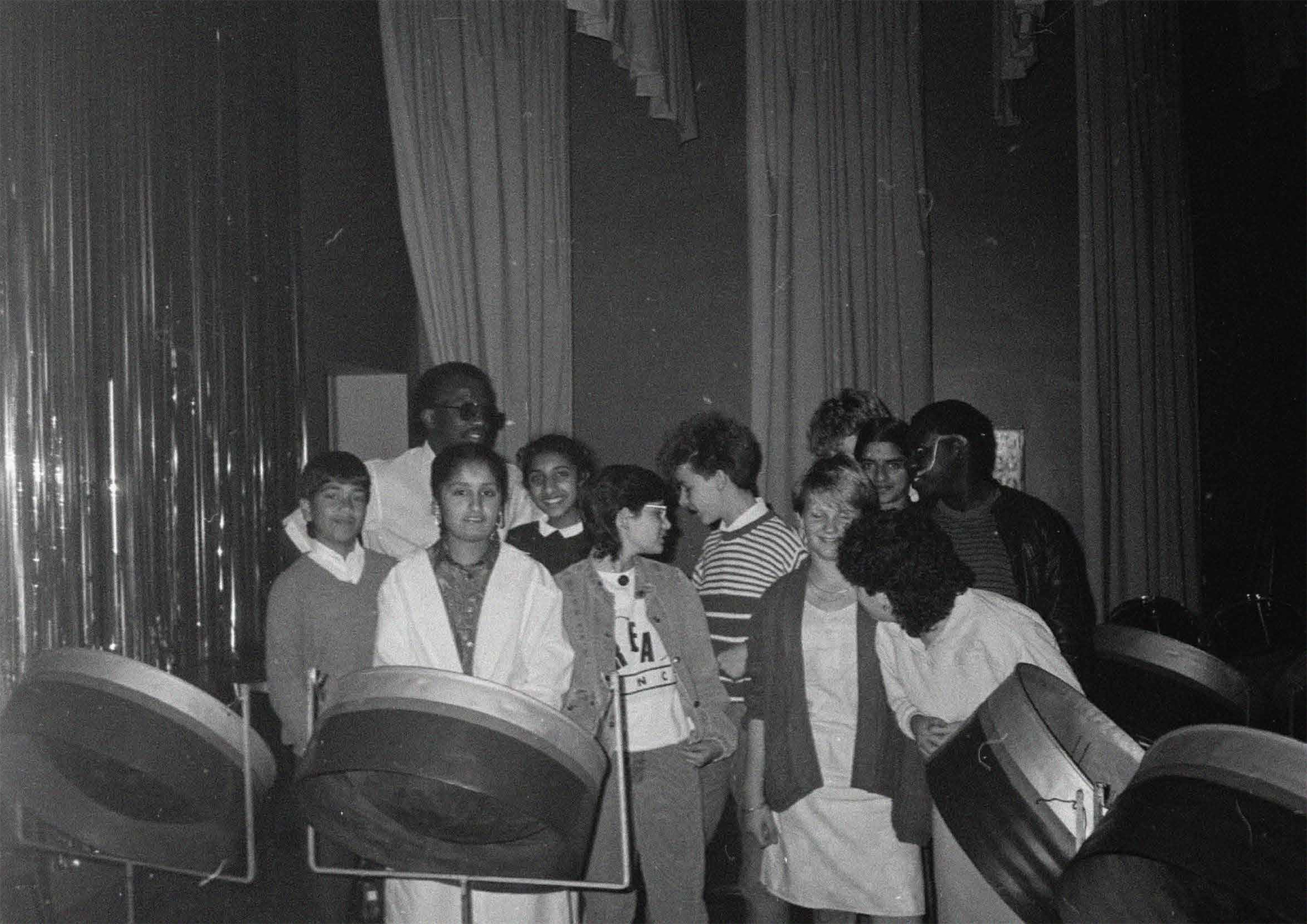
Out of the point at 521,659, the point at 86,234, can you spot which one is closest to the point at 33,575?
the point at 86,234

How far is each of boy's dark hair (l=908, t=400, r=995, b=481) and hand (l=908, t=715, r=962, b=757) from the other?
63cm

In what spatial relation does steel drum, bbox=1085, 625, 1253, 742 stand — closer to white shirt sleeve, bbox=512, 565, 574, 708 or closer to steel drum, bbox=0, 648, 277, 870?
white shirt sleeve, bbox=512, 565, 574, 708

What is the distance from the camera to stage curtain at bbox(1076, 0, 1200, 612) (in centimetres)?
418

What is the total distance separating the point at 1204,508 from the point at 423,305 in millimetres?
2965

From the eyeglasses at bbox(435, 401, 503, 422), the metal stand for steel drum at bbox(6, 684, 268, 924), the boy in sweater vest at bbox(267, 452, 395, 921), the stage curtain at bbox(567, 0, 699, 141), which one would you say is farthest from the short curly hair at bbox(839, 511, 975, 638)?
the stage curtain at bbox(567, 0, 699, 141)

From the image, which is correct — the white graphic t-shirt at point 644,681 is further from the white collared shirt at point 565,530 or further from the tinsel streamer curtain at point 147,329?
the tinsel streamer curtain at point 147,329

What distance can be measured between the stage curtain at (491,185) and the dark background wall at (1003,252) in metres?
1.32

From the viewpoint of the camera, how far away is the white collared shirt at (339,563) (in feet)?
8.29

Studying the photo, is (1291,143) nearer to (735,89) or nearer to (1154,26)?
(1154,26)

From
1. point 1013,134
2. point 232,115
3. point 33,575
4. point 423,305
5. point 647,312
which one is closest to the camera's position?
point 33,575

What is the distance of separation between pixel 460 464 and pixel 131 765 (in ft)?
2.55

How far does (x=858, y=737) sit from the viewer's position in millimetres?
2096

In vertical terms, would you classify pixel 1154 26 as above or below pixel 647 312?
above

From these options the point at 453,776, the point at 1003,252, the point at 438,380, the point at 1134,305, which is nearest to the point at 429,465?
the point at 438,380
